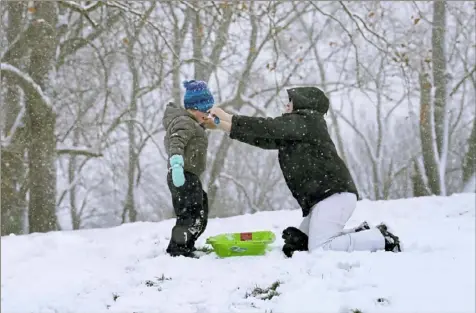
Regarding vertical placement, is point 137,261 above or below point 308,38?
below

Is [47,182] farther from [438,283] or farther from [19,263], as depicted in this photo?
[438,283]

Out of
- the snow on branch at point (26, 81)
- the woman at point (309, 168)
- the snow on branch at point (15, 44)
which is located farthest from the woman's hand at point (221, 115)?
the snow on branch at point (15, 44)

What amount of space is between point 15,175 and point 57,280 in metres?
8.17

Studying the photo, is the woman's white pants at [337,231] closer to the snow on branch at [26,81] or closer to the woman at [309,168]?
the woman at [309,168]

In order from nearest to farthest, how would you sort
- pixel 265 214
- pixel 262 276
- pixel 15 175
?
pixel 262 276 → pixel 265 214 → pixel 15 175

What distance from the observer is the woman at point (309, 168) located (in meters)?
4.14

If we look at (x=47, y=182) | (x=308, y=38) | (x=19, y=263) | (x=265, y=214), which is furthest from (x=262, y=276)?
(x=308, y=38)

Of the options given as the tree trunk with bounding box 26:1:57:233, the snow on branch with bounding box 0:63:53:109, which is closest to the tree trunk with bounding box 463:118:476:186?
the tree trunk with bounding box 26:1:57:233

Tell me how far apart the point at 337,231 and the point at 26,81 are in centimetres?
664

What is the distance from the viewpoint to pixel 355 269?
3.35 m

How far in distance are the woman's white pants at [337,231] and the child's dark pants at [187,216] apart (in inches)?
36.7

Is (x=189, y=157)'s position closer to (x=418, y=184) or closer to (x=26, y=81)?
(x=26, y=81)

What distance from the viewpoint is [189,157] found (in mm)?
4539

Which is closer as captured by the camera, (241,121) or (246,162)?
(241,121)
